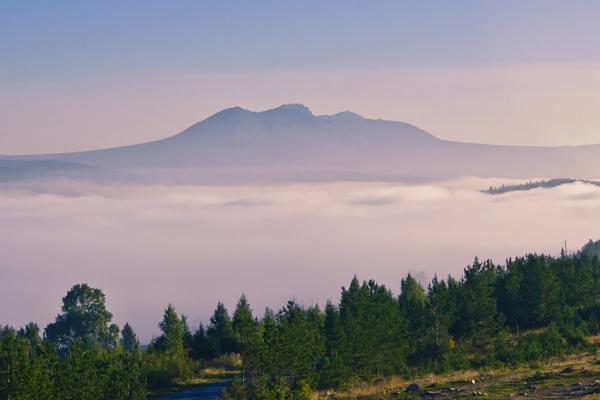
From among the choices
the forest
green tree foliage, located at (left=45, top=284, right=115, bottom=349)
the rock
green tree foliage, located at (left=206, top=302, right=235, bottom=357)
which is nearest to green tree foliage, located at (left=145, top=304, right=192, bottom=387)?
the forest

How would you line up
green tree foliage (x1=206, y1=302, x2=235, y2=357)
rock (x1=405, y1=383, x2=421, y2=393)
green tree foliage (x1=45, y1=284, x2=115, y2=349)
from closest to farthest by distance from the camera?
rock (x1=405, y1=383, x2=421, y2=393)
green tree foliage (x1=206, y1=302, x2=235, y2=357)
green tree foliage (x1=45, y1=284, x2=115, y2=349)

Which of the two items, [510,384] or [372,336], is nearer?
[510,384]

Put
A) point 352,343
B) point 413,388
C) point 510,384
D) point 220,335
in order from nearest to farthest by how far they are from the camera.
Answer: point 510,384
point 413,388
point 352,343
point 220,335

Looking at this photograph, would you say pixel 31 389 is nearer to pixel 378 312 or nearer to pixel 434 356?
pixel 378 312

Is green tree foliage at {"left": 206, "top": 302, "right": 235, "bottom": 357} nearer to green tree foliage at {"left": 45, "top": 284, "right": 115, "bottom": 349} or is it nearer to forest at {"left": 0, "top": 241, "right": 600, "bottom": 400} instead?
forest at {"left": 0, "top": 241, "right": 600, "bottom": 400}

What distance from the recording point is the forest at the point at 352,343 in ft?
172

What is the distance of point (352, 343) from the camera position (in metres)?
64.6

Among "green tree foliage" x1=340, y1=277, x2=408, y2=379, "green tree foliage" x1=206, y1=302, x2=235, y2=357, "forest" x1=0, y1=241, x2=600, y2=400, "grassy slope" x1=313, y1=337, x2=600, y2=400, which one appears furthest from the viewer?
"green tree foliage" x1=206, y1=302, x2=235, y2=357

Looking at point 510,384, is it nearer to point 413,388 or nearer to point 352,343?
point 413,388

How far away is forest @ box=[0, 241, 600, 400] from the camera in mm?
52438

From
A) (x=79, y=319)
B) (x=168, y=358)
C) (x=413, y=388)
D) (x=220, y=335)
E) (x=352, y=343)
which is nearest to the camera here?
(x=413, y=388)

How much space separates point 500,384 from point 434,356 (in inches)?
747

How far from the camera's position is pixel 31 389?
49.7 metres

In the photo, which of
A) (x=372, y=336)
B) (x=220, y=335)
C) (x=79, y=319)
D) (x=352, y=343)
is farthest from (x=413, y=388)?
(x=79, y=319)
